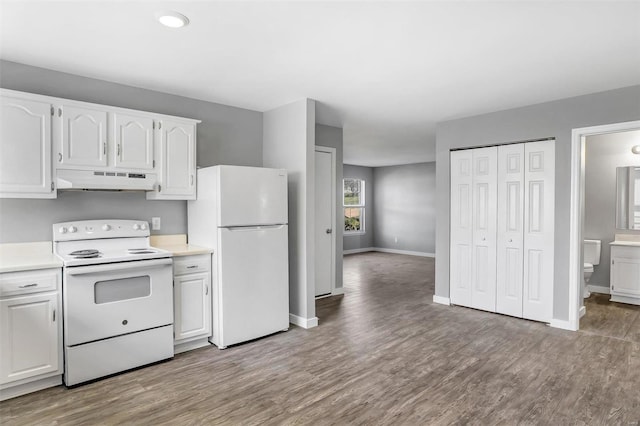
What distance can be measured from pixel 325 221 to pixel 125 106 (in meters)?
2.93

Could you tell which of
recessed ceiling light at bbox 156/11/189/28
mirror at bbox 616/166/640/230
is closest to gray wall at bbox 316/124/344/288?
recessed ceiling light at bbox 156/11/189/28

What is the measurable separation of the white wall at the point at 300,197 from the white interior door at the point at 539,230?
7.81 ft

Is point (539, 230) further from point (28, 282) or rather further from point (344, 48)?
point (28, 282)

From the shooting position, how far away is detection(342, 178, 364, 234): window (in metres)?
10.1

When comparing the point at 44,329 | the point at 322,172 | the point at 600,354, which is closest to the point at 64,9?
the point at 44,329

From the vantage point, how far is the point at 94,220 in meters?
3.23

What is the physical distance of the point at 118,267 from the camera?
281 cm

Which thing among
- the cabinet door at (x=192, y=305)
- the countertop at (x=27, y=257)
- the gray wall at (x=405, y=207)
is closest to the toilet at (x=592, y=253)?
the gray wall at (x=405, y=207)

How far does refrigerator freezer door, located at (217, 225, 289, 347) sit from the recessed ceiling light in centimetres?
167

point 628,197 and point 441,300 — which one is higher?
point 628,197

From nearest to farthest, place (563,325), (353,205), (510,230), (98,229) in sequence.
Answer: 1. (98,229)
2. (563,325)
3. (510,230)
4. (353,205)

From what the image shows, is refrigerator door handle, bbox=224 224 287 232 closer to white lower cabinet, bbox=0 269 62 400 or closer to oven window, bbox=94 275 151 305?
oven window, bbox=94 275 151 305

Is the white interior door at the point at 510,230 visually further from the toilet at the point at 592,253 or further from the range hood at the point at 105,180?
the range hood at the point at 105,180

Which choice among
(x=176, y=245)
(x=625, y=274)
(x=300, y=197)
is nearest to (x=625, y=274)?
(x=625, y=274)
